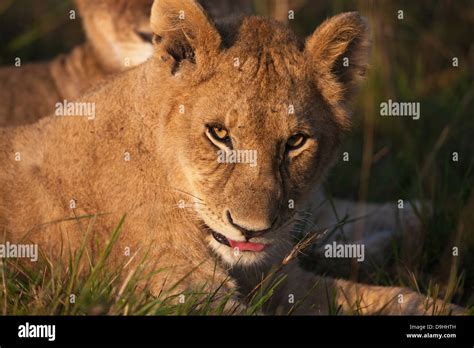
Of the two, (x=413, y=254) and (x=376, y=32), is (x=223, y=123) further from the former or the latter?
(x=376, y=32)

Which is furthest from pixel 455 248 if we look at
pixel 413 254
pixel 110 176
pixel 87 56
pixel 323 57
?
pixel 87 56

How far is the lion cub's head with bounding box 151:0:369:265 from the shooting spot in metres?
4.02

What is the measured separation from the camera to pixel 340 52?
4.43 metres

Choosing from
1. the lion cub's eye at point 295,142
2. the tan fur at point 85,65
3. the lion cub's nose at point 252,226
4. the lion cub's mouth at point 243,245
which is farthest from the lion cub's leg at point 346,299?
the tan fur at point 85,65

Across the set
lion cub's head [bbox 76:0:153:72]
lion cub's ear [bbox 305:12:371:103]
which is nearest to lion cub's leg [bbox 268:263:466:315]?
lion cub's ear [bbox 305:12:371:103]

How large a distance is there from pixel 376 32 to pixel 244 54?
3736 millimetres

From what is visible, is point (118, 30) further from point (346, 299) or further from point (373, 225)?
point (346, 299)

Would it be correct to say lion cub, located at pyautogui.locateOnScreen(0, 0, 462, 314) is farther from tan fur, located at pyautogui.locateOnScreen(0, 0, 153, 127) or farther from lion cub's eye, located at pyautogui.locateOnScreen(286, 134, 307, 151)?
tan fur, located at pyautogui.locateOnScreen(0, 0, 153, 127)

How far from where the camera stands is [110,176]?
4293 millimetres

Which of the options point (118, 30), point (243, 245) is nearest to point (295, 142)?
point (243, 245)

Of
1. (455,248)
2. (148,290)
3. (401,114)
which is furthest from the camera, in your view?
(401,114)

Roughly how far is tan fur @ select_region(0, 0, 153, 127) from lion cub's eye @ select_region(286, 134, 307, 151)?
296 centimetres

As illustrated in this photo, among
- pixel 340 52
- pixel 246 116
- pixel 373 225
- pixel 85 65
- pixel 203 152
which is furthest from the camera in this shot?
pixel 85 65

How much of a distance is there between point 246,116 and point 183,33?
20.5 inches
